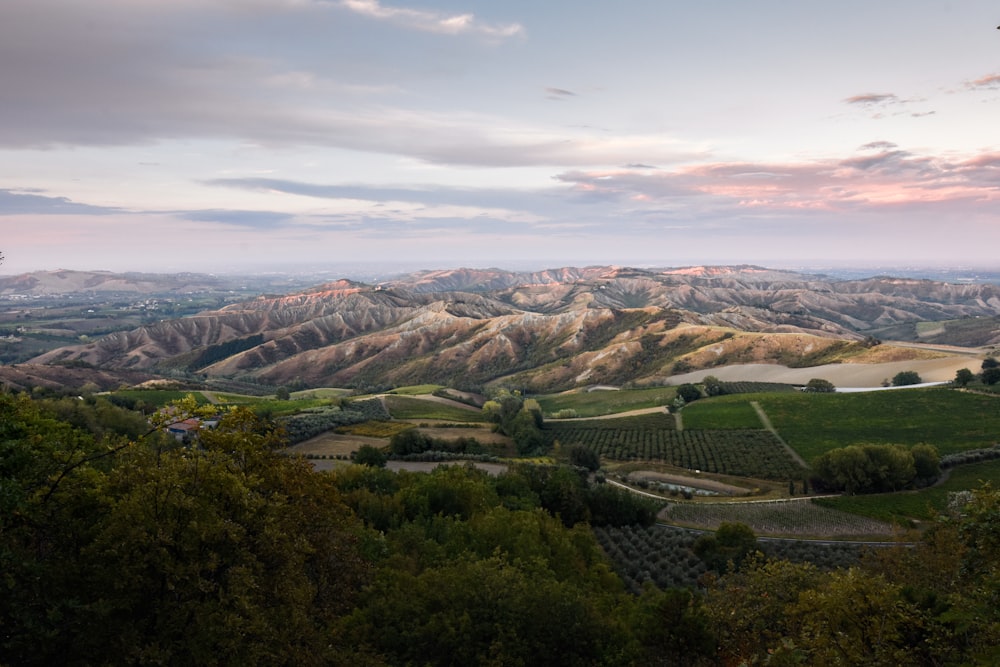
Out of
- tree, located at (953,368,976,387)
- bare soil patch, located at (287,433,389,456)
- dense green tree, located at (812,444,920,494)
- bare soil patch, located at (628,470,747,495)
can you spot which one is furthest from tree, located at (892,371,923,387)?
bare soil patch, located at (287,433,389,456)

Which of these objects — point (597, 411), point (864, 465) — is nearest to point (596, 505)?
point (864, 465)

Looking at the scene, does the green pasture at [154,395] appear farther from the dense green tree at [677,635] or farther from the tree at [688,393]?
the tree at [688,393]

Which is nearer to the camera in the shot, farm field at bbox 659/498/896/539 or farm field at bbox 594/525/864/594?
farm field at bbox 594/525/864/594

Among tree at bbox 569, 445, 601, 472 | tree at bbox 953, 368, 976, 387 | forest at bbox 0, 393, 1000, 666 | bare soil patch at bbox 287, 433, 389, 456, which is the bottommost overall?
tree at bbox 569, 445, 601, 472

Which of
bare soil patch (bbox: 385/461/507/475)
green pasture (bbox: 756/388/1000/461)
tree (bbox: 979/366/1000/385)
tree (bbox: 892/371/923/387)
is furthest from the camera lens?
tree (bbox: 892/371/923/387)

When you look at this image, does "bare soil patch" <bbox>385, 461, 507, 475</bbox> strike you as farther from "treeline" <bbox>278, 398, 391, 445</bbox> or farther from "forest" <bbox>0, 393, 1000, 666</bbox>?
"forest" <bbox>0, 393, 1000, 666</bbox>

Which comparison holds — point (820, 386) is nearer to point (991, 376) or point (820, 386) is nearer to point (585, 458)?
point (991, 376)
